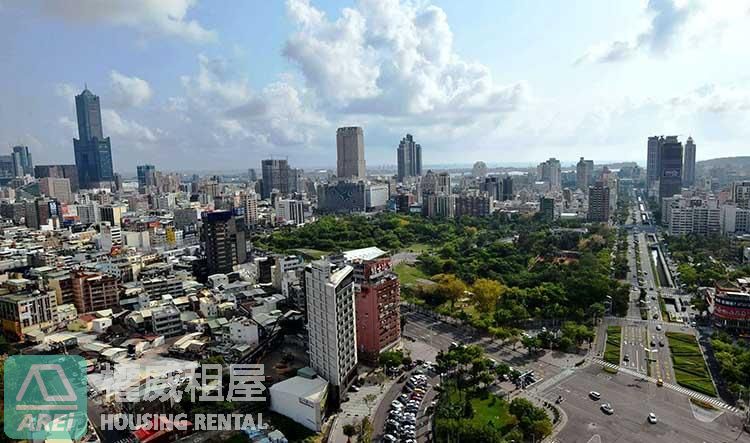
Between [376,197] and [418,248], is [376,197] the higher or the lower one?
the higher one

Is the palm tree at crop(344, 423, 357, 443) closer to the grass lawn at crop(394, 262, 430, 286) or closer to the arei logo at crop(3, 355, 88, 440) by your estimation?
the arei logo at crop(3, 355, 88, 440)

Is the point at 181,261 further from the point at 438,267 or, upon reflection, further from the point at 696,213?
the point at 696,213

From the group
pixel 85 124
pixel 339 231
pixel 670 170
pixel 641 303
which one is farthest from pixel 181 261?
pixel 85 124

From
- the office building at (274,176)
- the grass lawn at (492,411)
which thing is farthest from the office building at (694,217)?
the office building at (274,176)

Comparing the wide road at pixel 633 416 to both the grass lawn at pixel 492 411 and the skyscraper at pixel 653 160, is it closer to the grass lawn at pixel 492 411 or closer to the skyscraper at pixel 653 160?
the grass lawn at pixel 492 411

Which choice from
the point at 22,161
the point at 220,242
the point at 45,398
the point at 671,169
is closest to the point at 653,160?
the point at 671,169

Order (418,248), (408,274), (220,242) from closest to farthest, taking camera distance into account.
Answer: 1. (220,242)
2. (408,274)
3. (418,248)

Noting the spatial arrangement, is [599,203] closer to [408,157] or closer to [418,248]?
[418,248]
